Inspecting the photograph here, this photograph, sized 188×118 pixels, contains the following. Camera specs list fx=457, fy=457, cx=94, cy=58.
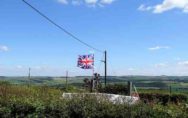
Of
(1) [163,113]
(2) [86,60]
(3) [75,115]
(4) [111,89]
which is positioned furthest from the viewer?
(2) [86,60]

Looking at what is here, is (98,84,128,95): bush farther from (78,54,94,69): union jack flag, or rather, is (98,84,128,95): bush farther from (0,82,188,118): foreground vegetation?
(0,82,188,118): foreground vegetation

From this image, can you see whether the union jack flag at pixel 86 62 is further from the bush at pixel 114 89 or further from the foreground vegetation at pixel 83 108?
the foreground vegetation at pixel 83 108

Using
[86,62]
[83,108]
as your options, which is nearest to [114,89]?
[86,62]

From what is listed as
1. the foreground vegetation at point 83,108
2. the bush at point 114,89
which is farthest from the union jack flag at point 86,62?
the foreground vegetation at point 83,108

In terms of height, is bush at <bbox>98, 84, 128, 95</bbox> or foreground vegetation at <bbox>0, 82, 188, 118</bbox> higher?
bush at <bbox>98, 84, 128, 95</bbox>

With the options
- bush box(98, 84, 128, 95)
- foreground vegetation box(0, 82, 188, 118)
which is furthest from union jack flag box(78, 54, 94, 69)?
foreground vegetation box(0, 82, 188, 118)

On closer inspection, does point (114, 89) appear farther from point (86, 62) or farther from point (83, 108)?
point (83, 108)

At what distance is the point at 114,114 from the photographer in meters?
13.2

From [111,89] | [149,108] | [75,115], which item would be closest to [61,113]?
[75,115]

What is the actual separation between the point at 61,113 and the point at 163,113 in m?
3.14

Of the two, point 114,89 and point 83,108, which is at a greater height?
point 114,89

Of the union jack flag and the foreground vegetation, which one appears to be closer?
the foreground vegetation

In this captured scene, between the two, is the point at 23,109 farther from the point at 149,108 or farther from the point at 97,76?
the point at 97,76

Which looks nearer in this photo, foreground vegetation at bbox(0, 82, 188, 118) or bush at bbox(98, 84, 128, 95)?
foreground vegetation at bbox(0, 82, 188, 118)
